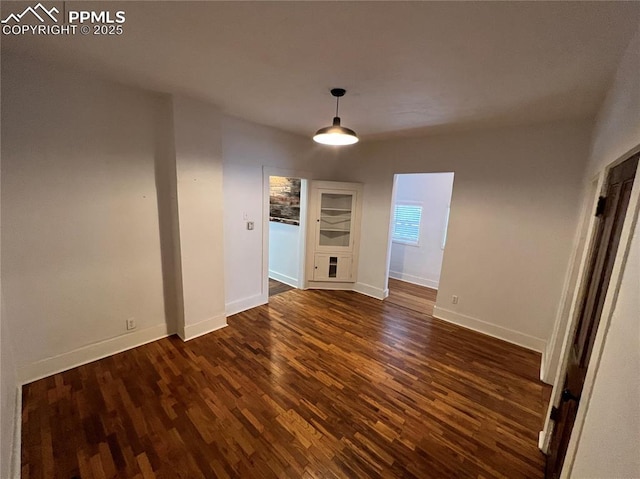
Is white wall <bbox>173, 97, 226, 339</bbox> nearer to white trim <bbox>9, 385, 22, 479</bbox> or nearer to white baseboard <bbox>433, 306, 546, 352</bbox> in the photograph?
white trim <bbox>9, 385, 22, 479</bbox>

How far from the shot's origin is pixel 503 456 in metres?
1.78

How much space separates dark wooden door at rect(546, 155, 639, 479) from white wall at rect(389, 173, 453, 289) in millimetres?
3378

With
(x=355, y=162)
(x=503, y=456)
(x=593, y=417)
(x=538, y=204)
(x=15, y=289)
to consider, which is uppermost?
(x=355, y=162)

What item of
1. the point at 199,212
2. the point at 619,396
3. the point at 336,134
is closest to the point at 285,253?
the point at 199,212

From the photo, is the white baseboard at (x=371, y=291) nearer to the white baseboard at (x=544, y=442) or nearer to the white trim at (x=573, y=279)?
the white trim at (x=573, y=279)

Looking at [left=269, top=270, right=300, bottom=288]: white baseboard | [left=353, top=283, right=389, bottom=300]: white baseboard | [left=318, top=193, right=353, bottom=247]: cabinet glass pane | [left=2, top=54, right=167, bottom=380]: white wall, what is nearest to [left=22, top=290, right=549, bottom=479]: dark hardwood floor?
[left=2, top=54, right=167, bottom=380]: white wall

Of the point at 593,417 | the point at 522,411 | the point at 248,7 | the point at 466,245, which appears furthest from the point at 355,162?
the point at 593,417

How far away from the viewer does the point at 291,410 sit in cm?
207

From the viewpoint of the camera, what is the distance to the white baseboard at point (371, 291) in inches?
175

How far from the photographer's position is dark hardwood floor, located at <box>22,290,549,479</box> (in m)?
1.67

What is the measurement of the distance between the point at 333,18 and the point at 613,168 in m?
1.83

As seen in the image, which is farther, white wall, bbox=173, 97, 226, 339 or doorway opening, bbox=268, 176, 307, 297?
doorway opening, bbox=268, 176, 307, 297

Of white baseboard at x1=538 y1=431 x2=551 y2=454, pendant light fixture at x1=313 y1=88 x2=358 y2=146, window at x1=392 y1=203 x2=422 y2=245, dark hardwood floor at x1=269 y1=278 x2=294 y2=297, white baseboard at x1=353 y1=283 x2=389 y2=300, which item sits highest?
pendant light fixture at x1=313 y1=88 x2=358 y2=146

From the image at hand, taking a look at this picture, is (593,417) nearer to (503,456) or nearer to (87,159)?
(503,456)
